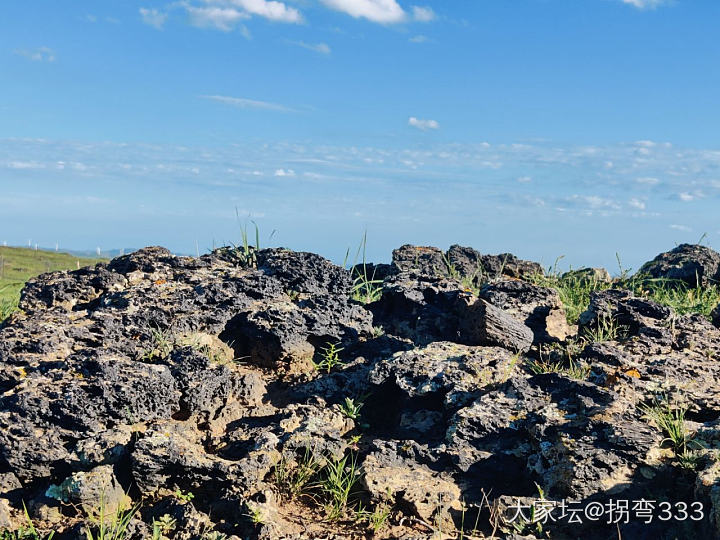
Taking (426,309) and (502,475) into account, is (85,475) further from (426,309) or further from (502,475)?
(426,309)

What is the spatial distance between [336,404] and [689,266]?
8041 millimetres

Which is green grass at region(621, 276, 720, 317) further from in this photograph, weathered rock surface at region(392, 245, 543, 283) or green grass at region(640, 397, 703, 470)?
green grass at region(640, 397, 703, 470)

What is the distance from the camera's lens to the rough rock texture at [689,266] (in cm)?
1177

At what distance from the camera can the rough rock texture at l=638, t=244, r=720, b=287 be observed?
11.8m

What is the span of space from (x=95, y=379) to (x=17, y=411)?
0.71 metres

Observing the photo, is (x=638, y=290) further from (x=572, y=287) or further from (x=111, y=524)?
(x=111, y=524)

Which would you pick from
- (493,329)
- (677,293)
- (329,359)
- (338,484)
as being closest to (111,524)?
(338,484)

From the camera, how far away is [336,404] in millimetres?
6727

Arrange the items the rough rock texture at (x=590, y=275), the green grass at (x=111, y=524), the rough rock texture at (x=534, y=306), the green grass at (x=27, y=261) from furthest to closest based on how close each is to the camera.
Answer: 1. the green grass at (x=27, y=261)
2. the rough rock texture at (x=590, y=275)
3. the rough rock texture at (x=534, y=306)
4. the green grass at (x=111, y=524)

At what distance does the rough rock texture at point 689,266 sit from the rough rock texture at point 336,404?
12.8 ft

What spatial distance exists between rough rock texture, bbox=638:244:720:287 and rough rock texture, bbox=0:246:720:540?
3.91m

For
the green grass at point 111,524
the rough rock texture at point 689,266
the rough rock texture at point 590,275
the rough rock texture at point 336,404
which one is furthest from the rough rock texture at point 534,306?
the green grass at point 111,524

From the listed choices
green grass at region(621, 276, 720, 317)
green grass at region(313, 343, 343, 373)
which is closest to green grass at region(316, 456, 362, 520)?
green grass at region(313, 343, 343, 373)

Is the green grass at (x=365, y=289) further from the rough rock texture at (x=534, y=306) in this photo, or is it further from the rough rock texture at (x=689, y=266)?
the rough rock texture at (x=689, y=266)
